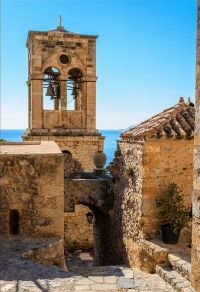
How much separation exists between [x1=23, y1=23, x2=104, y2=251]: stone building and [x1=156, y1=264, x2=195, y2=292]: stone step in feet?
30.3

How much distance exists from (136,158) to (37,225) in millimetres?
2835

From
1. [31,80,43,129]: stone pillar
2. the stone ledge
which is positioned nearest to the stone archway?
the stone ledge

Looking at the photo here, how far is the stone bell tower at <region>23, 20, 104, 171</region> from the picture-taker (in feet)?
55.1

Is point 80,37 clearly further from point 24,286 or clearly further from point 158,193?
point 24,286

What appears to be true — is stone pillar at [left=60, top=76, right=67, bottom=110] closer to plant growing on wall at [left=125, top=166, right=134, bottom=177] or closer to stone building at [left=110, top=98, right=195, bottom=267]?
stone building at [left=110, top=98, right=195, bottom=267]

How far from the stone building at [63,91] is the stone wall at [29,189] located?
26.2 ft

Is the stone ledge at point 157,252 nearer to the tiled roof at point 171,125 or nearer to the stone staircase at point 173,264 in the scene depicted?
the stone staircase at point 173,264

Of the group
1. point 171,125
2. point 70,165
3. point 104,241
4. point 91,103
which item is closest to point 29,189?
point 171,125

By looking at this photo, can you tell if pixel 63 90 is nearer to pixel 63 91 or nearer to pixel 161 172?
pixel 63 91

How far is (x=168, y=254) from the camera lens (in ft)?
24.9

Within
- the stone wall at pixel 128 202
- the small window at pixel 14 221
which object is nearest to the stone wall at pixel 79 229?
the stone wall at pixel 128 202

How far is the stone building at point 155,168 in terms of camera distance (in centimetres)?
856

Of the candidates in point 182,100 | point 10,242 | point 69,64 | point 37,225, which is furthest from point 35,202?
point 69,64

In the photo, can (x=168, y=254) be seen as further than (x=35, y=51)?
No
